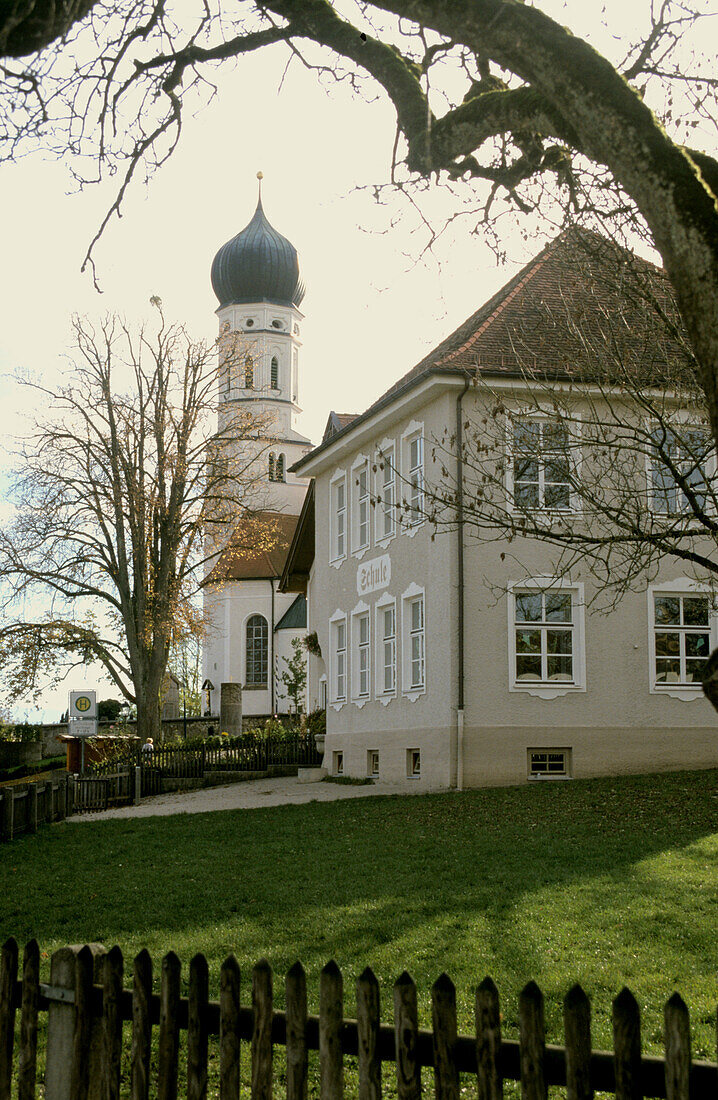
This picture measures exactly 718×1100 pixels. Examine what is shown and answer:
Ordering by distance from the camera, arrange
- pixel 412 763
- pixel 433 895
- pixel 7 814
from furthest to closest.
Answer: pixel 412 763 → pixel 7 814 → pixel 433 895

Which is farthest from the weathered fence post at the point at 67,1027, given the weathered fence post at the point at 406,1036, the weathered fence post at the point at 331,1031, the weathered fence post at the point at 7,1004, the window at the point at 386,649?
the window at the point at 386,649

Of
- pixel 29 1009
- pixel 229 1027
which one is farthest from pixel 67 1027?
pixel 229 1027

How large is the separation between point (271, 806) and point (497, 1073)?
62.1 ft

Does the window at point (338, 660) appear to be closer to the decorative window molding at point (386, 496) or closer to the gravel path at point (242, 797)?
the gravel path at point (242, 797)

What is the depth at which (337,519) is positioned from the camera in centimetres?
3184

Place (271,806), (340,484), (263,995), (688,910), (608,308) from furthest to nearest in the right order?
(340,484), (271,806), (608,308), (688,910), (263,995)

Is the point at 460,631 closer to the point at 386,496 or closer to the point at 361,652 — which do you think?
the point at 386,496

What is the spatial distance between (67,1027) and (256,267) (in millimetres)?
75191

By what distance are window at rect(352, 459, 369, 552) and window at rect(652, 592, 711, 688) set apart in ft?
24.6

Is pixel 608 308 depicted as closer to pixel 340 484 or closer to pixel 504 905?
pixel 504 905

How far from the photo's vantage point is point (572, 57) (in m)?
5.02

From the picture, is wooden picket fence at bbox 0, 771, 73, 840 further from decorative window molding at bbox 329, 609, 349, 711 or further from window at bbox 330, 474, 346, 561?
window at bbox 330, 474, 346, 561

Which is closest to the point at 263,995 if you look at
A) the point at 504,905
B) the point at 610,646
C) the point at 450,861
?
the point at 504,905

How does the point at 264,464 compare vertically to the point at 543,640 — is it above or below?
above
